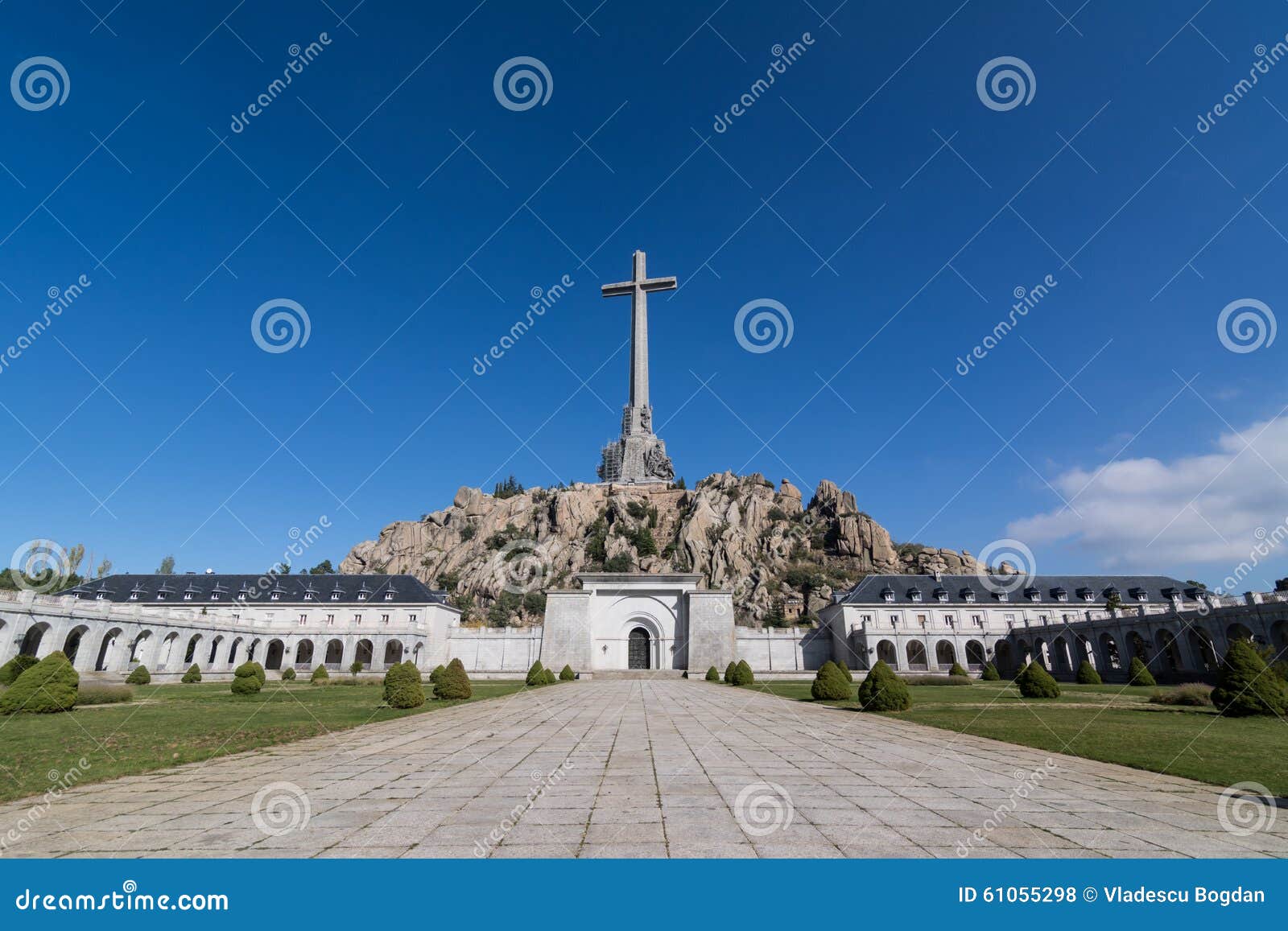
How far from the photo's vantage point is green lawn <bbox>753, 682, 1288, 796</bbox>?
8.09 m

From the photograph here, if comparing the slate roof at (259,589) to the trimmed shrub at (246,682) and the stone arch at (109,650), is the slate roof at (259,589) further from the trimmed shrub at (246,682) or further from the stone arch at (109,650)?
the trimmed shrub at (246,682)

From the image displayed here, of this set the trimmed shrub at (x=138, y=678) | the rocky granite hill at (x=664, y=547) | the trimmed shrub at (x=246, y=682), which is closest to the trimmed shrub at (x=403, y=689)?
the trimmed shrub at (x=246, y=682)

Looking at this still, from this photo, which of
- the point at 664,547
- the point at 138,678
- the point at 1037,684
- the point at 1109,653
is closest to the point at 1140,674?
the point at 1037,684

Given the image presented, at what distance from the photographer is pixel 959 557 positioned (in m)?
78.2

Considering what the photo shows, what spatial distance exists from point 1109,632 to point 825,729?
1599 inches

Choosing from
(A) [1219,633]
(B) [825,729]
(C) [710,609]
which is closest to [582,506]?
(C) [710,609]

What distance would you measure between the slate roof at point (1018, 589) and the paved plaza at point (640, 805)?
144 ft

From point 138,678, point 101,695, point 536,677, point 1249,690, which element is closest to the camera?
point 1249,690

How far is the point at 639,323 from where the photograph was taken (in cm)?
8181

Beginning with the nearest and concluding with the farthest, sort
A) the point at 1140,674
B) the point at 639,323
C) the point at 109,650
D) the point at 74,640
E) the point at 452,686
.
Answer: the point at 452,686
the point at 1140,674
the point at 74,640
the point at 109,650
the point at 639,323

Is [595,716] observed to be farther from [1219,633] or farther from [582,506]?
[582,506]

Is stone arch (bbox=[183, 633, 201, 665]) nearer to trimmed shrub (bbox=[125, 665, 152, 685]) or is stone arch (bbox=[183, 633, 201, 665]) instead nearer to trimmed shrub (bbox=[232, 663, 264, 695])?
trimmed shrub (bbox=[125, 665, 152, 685])

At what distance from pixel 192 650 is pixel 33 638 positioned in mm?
10848

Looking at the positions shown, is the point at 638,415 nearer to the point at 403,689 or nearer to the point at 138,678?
the point at 138,678
